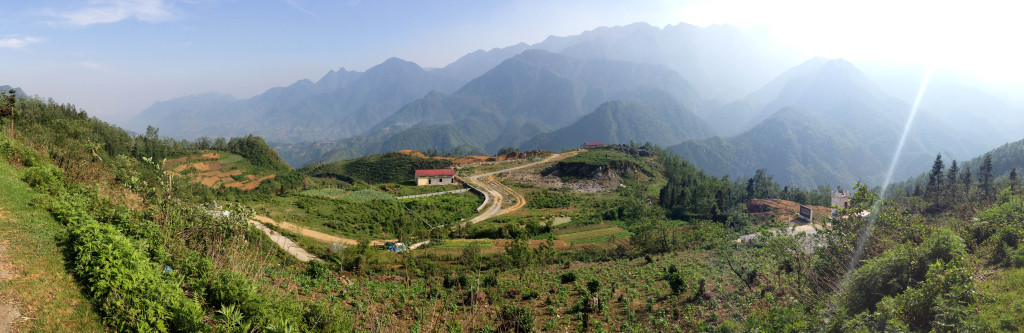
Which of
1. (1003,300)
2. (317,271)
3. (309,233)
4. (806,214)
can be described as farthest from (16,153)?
(806,214)

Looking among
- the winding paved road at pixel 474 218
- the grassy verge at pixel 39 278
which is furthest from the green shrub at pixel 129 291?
the winding paved road at pixel 474 218

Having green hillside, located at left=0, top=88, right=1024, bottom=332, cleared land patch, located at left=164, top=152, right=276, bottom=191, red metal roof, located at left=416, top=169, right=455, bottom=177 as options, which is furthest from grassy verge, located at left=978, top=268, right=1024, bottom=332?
red metal roof, located at left=416, top=169, right=455, bottom=177

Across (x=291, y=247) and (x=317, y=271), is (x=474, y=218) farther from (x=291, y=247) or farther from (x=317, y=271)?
(x=317, y=271)

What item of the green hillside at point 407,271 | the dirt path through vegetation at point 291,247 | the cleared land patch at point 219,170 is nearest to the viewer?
the green hillside at point 407,271

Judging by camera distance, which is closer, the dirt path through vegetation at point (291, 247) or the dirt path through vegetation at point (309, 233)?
the dirt path through vegetation at point (291, 247)

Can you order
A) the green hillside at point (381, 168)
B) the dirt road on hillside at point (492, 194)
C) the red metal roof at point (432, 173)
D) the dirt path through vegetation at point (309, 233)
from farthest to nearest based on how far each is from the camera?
1. the green hillside at point (381, 168)
2. the red metal roof at point (432, 173)
3. the dirt road on hillside at point (492, 194)
4. the dirt path through vegetation at point (309, 233)

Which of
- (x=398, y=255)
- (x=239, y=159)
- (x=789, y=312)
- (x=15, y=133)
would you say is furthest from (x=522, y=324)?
(x=239, y=159)

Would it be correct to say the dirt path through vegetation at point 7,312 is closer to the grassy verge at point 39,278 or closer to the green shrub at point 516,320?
the grassy verge at point 39,278

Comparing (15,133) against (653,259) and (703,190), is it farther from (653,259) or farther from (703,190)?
(703,190)
